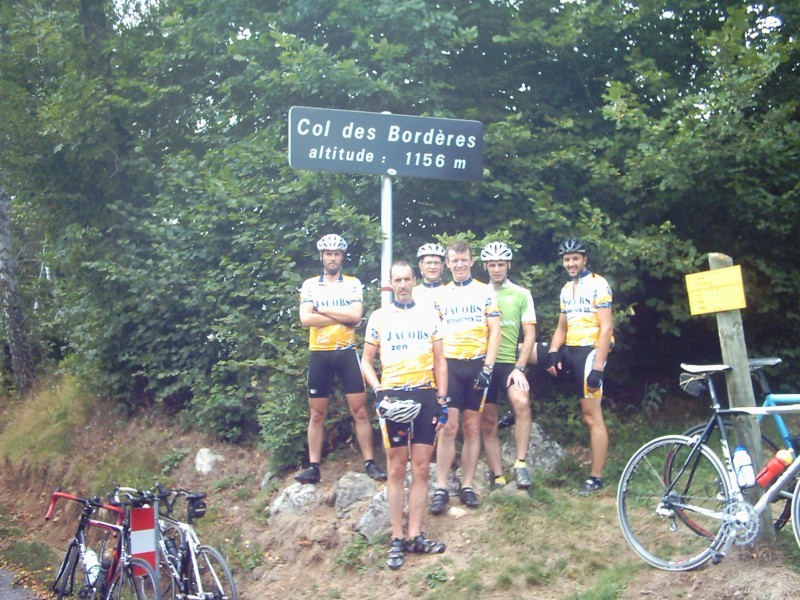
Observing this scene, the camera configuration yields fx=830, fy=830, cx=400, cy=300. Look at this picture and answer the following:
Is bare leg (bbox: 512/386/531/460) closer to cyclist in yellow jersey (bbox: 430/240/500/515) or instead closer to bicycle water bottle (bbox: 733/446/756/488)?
cyclist in yellow jersey (bbox: 430/240/500/515)

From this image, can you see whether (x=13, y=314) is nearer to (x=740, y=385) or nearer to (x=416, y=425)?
(x=416, y=425)

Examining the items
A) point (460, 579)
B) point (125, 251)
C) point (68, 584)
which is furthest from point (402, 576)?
point (125, 251)

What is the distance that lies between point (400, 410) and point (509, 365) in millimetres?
1479

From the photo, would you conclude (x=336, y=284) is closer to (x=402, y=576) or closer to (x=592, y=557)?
(x=402, y=576)

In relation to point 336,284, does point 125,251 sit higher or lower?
higher

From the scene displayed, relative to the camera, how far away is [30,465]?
1213 centimetres

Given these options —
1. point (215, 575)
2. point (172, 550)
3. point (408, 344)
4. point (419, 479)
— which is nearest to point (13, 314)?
point (172, 550)

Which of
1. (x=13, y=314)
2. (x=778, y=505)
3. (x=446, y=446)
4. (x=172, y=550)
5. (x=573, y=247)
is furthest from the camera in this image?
(x=13, y=314)

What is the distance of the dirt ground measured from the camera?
4.89 m

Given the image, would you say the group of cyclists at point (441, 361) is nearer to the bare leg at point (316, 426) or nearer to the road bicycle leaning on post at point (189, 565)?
the bare leg at point (316, 426)

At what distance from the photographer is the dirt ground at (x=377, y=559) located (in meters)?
4.89

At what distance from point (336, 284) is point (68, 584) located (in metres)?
3.65

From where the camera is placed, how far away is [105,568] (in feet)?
22.5

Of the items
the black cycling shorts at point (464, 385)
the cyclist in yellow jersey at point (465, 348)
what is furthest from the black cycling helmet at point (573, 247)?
the black cycling shorts at point (464, 385)
